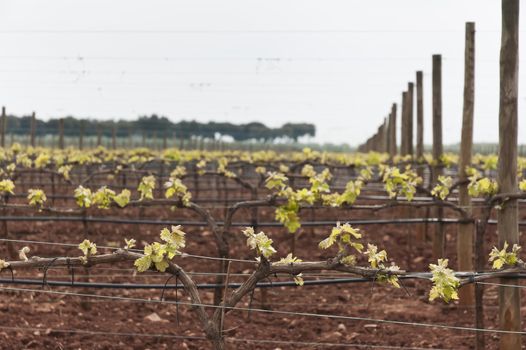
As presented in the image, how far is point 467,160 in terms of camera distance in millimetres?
7504

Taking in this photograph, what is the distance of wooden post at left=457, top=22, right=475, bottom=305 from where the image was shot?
729cm

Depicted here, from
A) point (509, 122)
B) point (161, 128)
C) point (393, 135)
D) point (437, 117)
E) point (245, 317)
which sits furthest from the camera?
point (161, 128)

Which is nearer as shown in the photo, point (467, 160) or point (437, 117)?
point (467, 160)

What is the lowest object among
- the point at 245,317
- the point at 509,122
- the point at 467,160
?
the point at 245,317

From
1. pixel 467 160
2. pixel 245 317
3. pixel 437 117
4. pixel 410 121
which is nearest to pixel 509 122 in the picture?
pixel 467 160

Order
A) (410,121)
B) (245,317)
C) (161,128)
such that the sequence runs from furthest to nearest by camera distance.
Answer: (161,128) < (410,121) < (245,317)

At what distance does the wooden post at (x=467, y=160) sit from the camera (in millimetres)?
7293

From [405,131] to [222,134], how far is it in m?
28.5

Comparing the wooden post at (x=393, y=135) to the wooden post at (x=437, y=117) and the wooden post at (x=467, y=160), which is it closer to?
the wooden post at (x=437, y=117)

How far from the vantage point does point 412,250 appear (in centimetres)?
1079

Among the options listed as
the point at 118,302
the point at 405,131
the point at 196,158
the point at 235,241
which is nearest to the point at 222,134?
the point at 196,158

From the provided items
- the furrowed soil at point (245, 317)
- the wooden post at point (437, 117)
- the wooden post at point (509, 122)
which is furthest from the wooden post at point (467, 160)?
the wooden post at point (509, 122)

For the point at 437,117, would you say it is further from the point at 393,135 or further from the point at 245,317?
the point at 393,135

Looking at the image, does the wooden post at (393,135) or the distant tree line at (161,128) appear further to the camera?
the distant tree line at (161,128)
